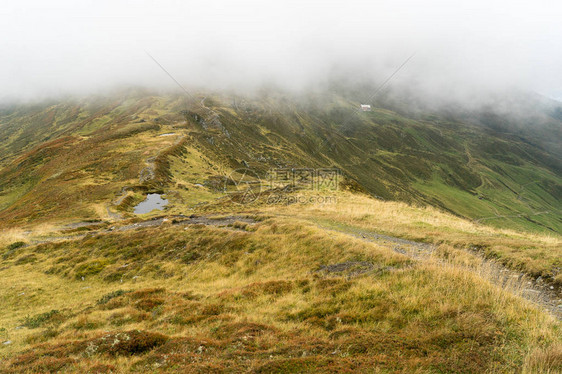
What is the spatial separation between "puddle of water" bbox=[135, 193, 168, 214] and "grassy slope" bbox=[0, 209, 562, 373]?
29706 millimetres

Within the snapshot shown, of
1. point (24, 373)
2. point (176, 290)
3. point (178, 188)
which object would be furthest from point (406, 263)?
point (178, 188)

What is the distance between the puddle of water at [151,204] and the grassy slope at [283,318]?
29.7m

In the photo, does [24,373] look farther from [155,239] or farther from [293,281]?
[155,239]

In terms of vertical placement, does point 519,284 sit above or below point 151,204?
above

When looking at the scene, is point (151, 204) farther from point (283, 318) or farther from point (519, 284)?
point (519, 284)

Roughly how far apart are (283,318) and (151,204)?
162 feet

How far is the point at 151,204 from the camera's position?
169 feet

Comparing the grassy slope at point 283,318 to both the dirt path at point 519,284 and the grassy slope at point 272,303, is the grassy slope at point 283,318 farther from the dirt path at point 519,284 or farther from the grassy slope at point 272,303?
the dirt path at point 519,284

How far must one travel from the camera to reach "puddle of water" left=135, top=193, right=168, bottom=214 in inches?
1944

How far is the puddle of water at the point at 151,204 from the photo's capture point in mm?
49375
